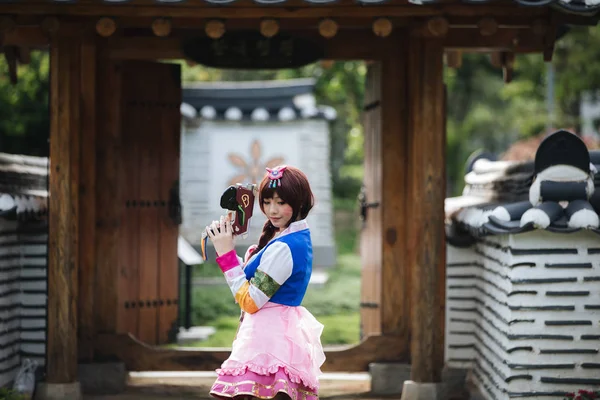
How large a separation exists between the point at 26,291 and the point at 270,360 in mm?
3774

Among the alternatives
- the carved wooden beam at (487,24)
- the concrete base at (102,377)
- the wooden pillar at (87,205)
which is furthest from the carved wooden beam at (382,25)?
the concrete base at (102,377)

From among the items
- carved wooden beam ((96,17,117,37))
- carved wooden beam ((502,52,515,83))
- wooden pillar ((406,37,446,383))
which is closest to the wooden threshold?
wooden pillar ((406,37,446,383))

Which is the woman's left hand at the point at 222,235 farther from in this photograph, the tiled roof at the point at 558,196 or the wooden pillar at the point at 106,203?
the wooden pillar at the point at 106,203

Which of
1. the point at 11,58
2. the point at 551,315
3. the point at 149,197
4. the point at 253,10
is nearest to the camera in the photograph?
the point at 551,315

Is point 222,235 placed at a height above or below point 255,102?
below

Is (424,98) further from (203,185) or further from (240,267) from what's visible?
(203,185)

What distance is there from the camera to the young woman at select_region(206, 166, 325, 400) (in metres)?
4.58

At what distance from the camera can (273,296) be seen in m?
4.69

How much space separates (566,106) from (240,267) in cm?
1931

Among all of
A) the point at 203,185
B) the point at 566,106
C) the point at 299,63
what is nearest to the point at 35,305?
the point at 299,63

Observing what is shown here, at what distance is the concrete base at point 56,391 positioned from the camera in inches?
273

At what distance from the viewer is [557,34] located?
8.05 metres

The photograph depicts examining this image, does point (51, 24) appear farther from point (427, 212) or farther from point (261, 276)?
point (261, 276)

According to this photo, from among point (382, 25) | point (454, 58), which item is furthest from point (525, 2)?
point (454, 58)
